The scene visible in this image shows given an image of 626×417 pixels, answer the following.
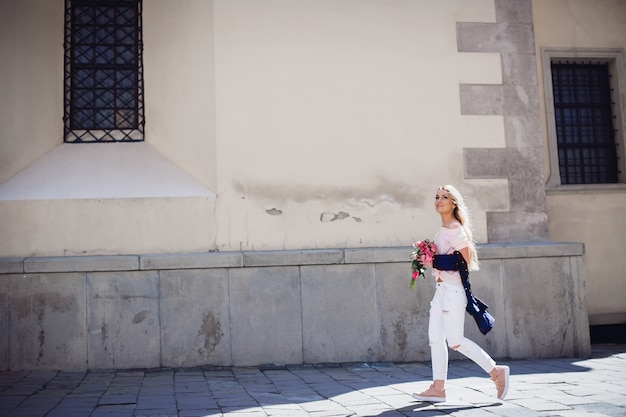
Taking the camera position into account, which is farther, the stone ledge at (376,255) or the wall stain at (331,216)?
the wall stain at (331,216)

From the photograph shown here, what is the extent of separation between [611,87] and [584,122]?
2.44 ft

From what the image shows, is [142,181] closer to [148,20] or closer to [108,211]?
[108,211]

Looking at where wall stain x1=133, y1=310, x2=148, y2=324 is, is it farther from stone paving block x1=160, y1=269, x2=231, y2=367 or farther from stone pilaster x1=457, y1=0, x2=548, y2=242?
stone pilaster x1=457, y1=0, x2=548, y2=242

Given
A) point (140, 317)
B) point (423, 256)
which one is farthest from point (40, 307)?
point (423, 256)

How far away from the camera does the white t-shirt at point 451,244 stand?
5246 mm

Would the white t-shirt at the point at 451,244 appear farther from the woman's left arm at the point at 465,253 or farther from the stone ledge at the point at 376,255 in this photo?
the stone ledge at the point at 376,255

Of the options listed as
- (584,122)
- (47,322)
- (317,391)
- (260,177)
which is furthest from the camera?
(584,122)

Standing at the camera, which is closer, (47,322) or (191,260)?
(47,322)

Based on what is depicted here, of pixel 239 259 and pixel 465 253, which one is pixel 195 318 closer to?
pixel 239 259

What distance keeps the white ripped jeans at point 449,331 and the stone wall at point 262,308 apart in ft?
6.98

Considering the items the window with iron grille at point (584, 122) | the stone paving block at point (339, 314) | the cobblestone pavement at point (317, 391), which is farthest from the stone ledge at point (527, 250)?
the window with iron grille at point (584, 122)

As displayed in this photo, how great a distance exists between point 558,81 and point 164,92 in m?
6.15

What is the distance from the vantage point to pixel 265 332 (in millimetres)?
7137

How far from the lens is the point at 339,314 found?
23.9 ft
